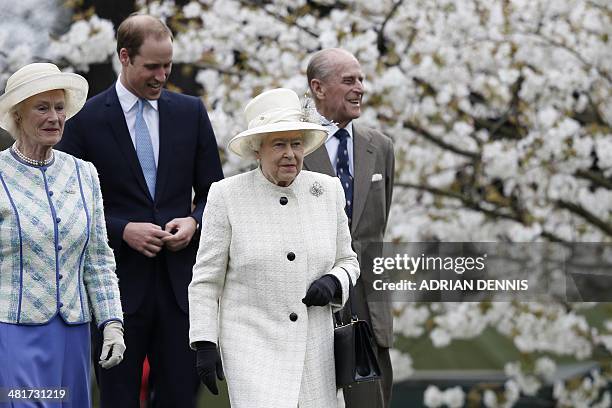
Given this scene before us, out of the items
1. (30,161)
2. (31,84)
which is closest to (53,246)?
(30,161)

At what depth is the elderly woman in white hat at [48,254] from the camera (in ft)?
14.8

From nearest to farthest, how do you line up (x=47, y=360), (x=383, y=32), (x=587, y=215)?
(x=47, y=360) → (x=587, y=215) → (x=383, y=32)

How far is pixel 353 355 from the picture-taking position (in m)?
4.84

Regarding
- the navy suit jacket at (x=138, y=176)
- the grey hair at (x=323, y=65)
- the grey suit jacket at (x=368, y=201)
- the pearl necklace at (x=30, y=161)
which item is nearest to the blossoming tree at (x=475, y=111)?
the grey hair at (x=323, y=65)

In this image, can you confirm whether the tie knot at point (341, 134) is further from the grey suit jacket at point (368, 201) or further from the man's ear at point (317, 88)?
the man's ear at point (317, 88)

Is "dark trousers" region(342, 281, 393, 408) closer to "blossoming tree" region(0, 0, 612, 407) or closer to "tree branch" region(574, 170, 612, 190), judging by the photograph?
"blossoming tree" region(0, 0, 612, 407)

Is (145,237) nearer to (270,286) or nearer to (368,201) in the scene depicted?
(270,286)

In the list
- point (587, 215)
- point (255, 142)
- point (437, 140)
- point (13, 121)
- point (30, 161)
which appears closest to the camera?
point (30, 161)

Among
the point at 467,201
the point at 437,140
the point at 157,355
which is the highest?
the point at 437,140

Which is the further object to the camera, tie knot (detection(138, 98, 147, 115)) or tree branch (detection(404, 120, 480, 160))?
tree branch (detection(404, 120, 480, 160))

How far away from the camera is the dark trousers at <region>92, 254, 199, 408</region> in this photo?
5559 millimetres

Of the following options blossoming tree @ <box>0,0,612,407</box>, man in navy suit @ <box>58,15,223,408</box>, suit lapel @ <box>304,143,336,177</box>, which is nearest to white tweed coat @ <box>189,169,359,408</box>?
man in navy suit @ <box>58,15,223,408</box>

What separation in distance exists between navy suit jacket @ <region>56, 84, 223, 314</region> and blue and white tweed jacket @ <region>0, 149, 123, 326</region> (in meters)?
0.78

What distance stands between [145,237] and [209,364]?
3.19 ft
